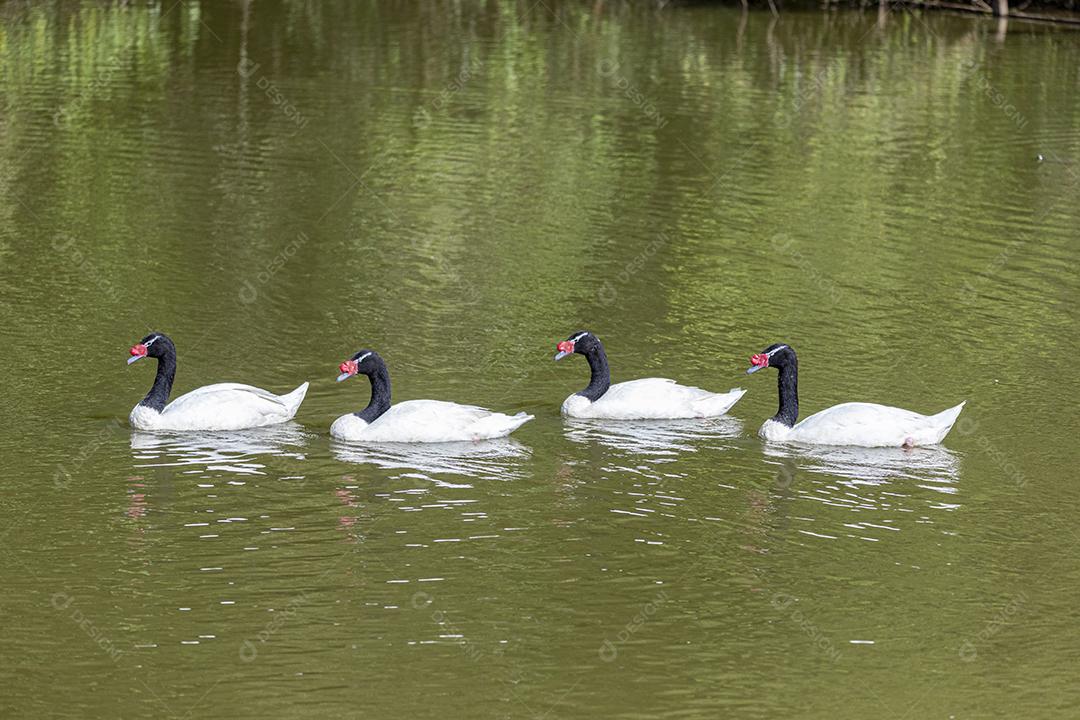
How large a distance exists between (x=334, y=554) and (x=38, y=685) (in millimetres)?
2608

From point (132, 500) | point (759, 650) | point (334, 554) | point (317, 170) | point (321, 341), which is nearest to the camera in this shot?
point (759, 650)

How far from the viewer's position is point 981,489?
13883mm

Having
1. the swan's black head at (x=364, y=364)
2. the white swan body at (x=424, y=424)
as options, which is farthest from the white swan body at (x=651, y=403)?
the swan's black head at (x=364, y=364)

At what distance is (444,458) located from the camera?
14.4 meters

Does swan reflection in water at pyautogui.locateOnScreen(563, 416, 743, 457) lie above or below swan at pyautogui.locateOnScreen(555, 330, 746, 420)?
below

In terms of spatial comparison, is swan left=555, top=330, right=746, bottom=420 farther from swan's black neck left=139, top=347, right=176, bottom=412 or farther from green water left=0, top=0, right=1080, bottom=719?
swan's black neck left=139, top=347, right=176, bottom=412

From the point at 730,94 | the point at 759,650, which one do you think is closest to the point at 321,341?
the point at 759,650

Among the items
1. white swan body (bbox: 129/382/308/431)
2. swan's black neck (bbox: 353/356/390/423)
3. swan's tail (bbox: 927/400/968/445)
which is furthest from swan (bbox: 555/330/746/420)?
white swan body (bbox: 129/382/308/431)

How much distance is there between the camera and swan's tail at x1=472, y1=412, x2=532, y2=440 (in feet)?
48.2

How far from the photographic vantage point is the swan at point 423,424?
14609 millimetres

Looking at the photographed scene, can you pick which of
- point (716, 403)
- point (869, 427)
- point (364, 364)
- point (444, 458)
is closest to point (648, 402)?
point (716, 403)

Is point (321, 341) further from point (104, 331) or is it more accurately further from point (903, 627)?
point (903, 627)

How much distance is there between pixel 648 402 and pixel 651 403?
0.03 m

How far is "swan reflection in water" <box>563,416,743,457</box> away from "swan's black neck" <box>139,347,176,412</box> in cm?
351
